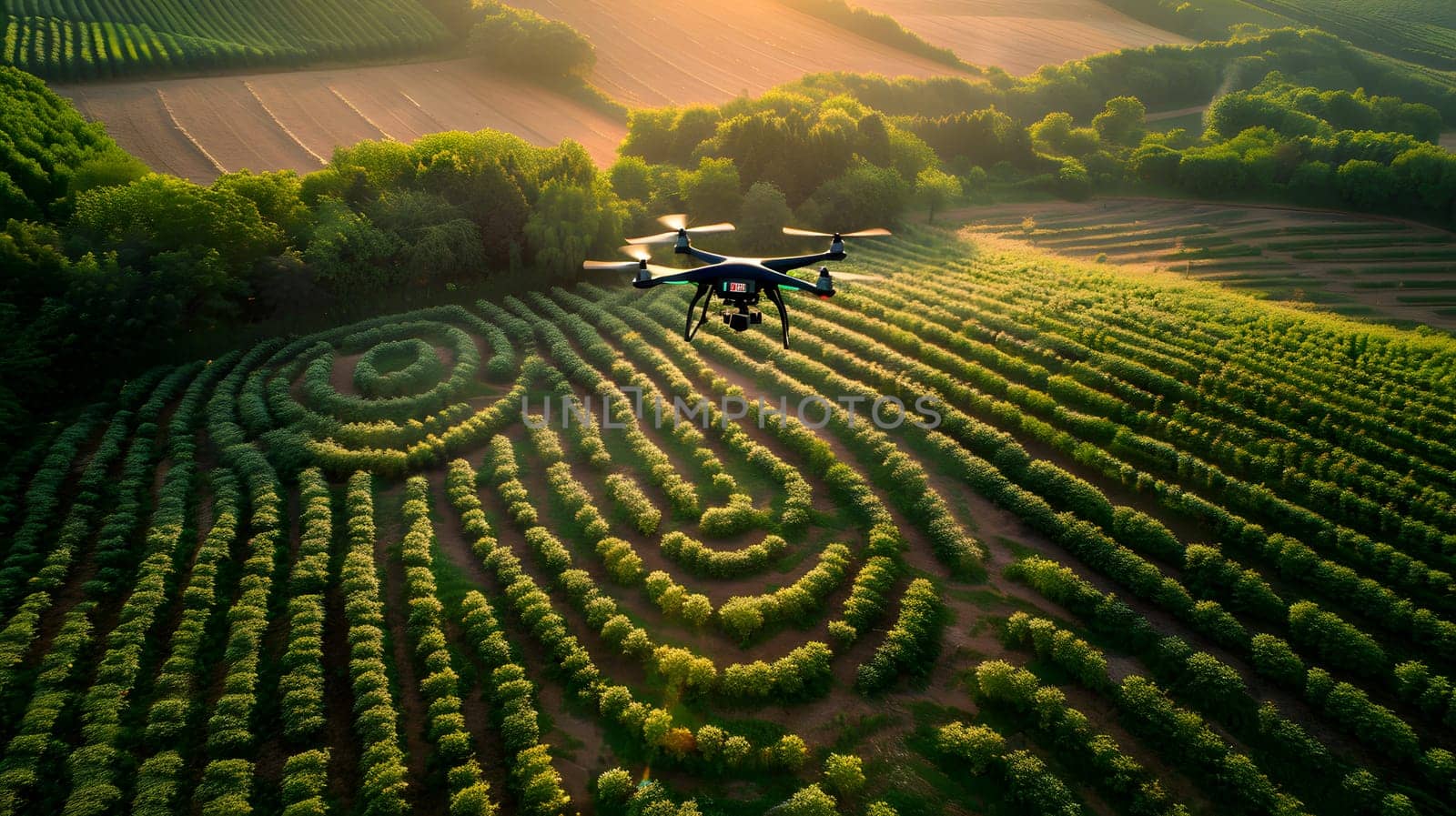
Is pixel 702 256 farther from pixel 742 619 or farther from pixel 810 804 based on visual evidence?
pixel 810 804

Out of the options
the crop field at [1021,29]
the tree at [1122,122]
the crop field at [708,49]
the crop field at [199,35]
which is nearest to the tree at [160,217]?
the crop field at [199,35]

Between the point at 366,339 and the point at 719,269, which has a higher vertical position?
the point at 719,269

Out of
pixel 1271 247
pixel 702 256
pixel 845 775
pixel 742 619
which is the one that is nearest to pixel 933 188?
pixel 1271 247

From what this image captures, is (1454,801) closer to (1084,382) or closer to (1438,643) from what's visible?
(1438,643)

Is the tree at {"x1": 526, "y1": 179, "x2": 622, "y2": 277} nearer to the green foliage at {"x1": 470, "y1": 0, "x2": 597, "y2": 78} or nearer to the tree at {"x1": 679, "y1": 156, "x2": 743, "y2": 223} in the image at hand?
the tree at {"x1": 679, "y1": 156, "x2": 743, "y2": 223}

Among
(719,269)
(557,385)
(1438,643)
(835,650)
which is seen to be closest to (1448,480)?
(1438,643)

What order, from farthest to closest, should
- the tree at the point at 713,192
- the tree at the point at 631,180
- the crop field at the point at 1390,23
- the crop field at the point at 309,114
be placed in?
1. the crop field at the point at 1390,23
2. the crop field at the point at 309,114
3. the tree at the point at 631,180
4. the tree at the point at 713,192

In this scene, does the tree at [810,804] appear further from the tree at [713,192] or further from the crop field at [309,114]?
the crop field at [309,114]
